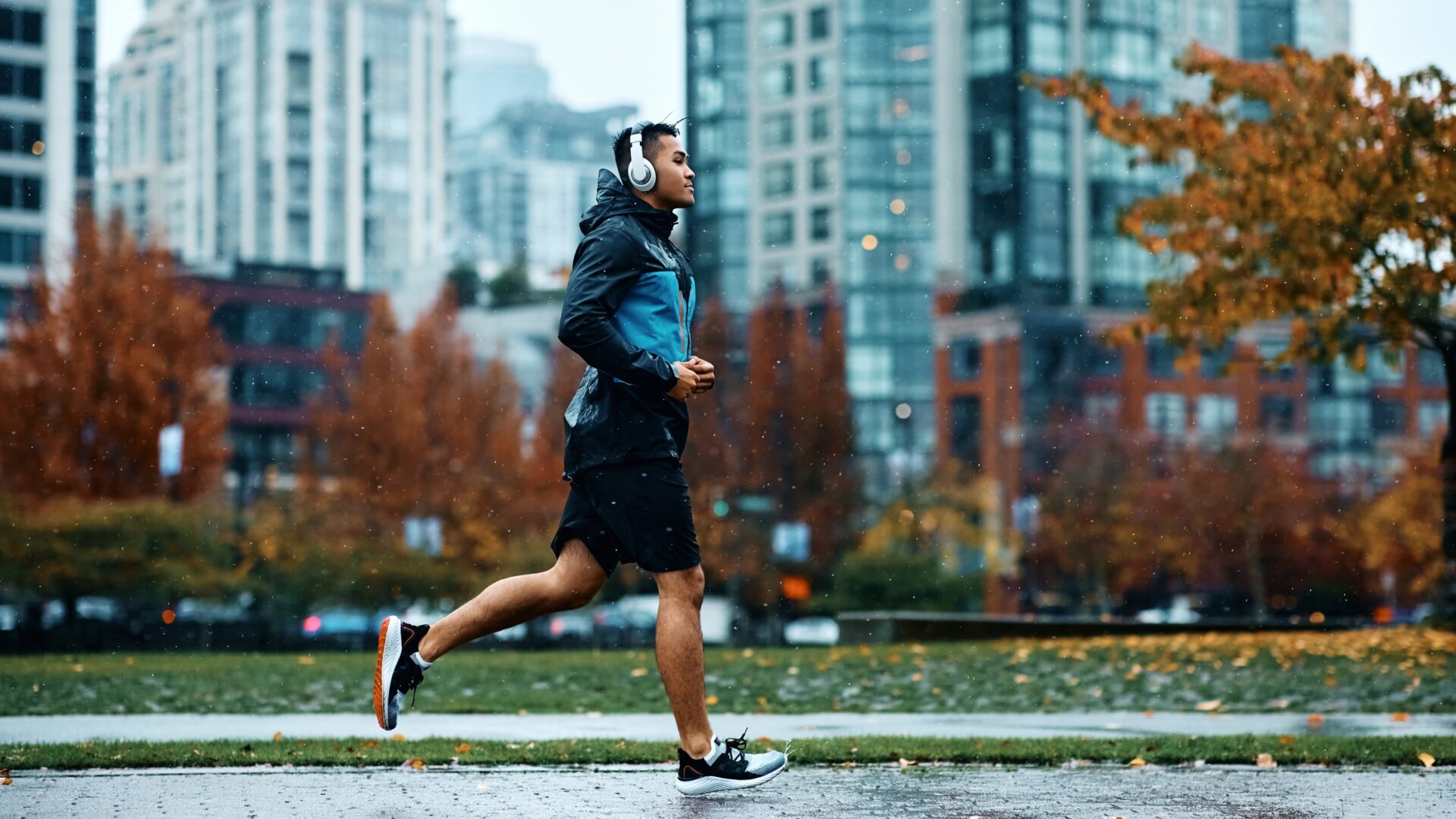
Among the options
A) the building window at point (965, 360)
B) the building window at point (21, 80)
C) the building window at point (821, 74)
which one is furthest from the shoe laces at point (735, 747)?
the building window at point (821, 74)

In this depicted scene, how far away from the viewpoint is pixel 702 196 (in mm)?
90812

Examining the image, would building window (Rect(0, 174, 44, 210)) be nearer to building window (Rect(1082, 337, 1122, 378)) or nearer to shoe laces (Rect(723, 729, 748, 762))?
building window (Rect(1082, 337, 1122, 378))

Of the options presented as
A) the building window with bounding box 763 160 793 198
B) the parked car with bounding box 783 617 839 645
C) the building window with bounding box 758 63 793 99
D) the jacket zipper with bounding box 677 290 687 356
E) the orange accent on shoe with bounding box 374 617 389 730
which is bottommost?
the parked car with bounding box 783 617 839 645

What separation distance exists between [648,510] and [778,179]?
276 feet

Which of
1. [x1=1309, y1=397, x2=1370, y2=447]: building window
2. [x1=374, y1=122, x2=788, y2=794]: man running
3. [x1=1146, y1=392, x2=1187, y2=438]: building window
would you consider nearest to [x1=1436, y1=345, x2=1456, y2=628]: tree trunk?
[x1=374, y1=122, x2=788, y2=794]: man running

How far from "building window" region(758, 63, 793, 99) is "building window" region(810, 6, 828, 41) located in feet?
5.76

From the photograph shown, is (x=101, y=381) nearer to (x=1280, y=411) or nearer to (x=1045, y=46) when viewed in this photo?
(x=1045, y=46)

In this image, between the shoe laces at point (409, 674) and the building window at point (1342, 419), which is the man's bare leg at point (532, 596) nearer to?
the shoe laces at point (409, 674)

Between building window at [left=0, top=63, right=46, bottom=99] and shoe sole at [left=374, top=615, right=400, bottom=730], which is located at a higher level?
building window at [left=0, top=63, right=46, bottom=99]

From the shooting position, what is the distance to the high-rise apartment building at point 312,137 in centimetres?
11600

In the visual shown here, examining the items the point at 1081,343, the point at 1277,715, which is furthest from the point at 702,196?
the point at 1277,715

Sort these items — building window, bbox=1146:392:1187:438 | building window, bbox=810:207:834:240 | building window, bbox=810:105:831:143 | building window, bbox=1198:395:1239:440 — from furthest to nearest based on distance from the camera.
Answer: building window, bbox=810:105:831:143
building window, bbox=810:207:834:240
building window, bbox=1198:395:1239:440
building window, bbox=1146:392:1187:438

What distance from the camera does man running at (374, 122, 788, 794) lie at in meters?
5.79

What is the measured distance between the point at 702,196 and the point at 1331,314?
7360cm
